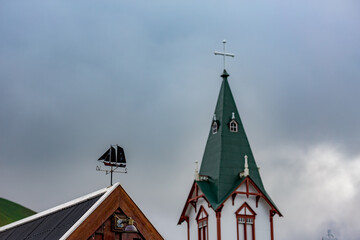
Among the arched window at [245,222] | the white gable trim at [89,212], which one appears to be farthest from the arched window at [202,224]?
the white gable trim at [89,212]

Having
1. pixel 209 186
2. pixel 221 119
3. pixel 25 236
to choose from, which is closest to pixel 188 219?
pixel 209 186

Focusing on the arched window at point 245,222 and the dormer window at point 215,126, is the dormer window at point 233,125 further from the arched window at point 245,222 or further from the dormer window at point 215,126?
the arched window at point 245,222

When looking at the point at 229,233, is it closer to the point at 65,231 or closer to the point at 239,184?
the point at 239,184

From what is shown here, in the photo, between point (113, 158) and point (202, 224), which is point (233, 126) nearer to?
point (202, 224)

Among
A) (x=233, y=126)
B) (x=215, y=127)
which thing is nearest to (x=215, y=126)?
(x=215, y=127)

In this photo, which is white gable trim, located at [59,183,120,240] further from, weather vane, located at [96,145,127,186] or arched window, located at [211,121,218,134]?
arched window, located at [211,121,218,134]

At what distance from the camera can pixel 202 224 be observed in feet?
233

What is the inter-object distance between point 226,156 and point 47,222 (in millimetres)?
37927

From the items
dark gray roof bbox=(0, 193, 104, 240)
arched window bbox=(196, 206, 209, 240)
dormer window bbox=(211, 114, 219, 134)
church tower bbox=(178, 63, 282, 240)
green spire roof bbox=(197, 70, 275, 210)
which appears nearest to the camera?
dark gray roof bbox=(0, 193, 104, 240)

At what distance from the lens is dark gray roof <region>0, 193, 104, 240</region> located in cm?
3241

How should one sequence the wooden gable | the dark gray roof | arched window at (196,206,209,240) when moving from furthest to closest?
arched window at (196,206,209,240) < the dark gray roof < the wooden gable

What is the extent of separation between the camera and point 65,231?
31625 millimetres

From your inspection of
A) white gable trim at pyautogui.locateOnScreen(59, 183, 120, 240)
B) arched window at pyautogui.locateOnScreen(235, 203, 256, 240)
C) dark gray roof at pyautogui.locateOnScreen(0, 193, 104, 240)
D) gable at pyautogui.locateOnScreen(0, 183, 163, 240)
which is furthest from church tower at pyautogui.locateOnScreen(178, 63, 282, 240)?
white gable trim at pyautogui.locateOnScreen(59, 183, 120, 240)

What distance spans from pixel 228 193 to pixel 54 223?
3664cm
